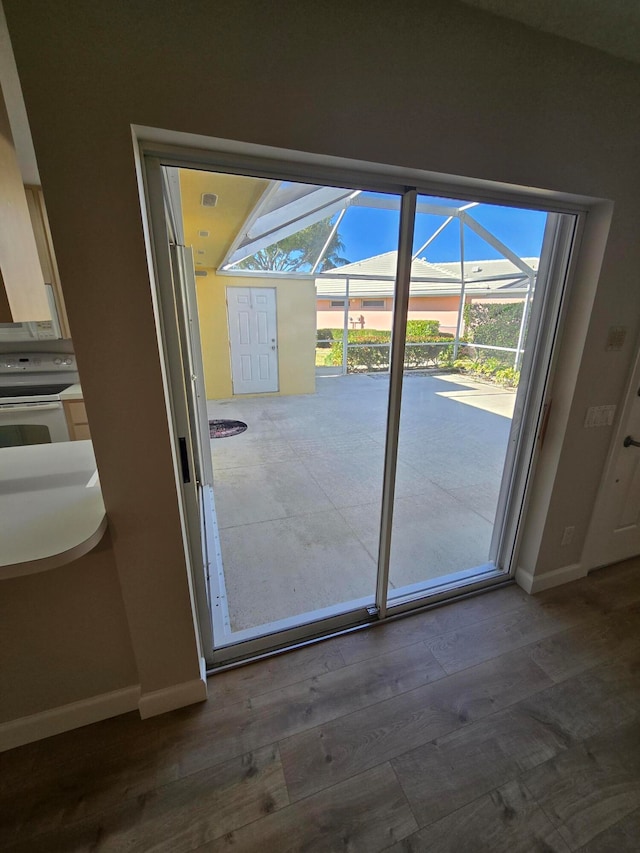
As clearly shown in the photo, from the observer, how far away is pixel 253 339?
20.5ft

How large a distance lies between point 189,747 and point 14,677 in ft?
2.19

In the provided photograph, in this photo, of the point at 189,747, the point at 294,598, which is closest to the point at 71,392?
the point at 294,598

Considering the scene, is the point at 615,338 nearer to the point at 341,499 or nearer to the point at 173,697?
the point at 341,499

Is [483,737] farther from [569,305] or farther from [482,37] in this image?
[482,37]

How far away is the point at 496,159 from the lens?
1.19m

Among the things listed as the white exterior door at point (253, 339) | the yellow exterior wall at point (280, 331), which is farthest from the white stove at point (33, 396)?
the white exterior door at point (253, 339)

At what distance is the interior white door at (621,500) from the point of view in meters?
1.82

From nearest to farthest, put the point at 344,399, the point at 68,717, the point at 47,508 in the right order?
the point at 47,508, the point at 68,717, the point at 344,399

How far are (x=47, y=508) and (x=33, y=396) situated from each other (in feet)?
7.14

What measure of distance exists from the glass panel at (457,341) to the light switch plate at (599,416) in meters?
0.45

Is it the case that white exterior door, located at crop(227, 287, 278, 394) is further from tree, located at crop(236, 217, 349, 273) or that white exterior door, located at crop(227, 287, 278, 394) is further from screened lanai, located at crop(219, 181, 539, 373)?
screened lanai, located at crop(219, 181, 539, 373)

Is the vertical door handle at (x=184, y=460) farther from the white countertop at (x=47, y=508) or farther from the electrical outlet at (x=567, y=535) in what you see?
the electrical outlet at (x=567, y=535)

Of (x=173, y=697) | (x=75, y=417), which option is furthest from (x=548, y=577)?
(x=75, y=417)

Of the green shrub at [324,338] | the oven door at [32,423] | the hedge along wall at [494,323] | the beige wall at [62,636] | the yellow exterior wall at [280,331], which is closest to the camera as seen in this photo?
the beige wall at [62,636]
